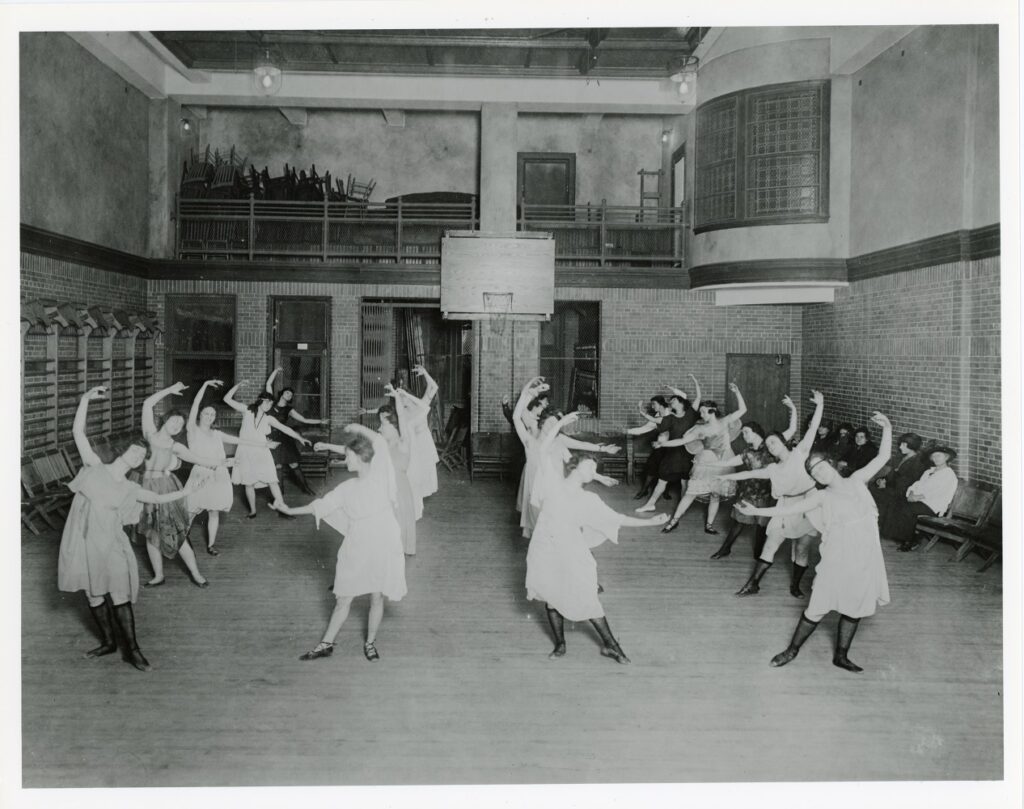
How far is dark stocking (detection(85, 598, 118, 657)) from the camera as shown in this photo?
5855 millimetres

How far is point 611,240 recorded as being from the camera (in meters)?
15.1

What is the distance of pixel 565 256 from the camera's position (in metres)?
14.6

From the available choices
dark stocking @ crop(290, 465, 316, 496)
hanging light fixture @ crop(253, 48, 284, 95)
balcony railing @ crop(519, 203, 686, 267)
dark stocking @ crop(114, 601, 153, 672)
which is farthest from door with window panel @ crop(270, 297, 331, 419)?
dark stocking @ crop(114, 601, 153, 672)

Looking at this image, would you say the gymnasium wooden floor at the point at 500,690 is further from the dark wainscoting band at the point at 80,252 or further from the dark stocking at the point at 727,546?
the dark wainscoting band at the point at 80,252

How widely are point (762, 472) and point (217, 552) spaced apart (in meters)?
5.83

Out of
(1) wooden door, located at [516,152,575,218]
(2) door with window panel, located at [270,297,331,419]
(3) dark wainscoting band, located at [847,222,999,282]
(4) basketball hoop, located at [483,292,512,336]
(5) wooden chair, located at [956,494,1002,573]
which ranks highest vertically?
(1) wooden door, located at [516,152,575,218]

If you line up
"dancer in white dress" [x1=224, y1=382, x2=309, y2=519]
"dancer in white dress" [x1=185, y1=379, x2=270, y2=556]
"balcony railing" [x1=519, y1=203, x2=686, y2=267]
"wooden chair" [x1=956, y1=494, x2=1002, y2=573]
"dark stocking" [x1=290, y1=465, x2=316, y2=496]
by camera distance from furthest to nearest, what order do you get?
"balcony railing" [x1=519, y1=203, x2=686, y2=267] < "dark stocking" [x1=290, y1=465, x2=316, y2=496] < "dancer in white dress" [x1=224, y1=382, x2=309, y2=519] < "wooden chair" [x1=956, y1=494, x2=1002, y2=573] < "dancer in white dress" [x1=185, y1=379, x2=270, y2=556]

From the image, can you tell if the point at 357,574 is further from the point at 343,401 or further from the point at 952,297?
the point at 343,401

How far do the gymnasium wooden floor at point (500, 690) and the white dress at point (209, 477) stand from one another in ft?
2.34

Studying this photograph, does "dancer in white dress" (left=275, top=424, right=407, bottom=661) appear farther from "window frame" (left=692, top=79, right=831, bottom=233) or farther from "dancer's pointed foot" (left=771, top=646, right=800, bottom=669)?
"window frame" (left=692, top=79, right=831, bottom=233)

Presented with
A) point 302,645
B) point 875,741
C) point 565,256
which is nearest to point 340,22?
point 302,645

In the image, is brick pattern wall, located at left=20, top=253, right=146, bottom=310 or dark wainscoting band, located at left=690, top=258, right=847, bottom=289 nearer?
brick pattern wall, located at left=20, top=253, right=146, bottom=310

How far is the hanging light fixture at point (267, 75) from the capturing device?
12758mm

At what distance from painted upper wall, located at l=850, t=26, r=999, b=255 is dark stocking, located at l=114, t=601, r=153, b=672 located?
30.7 ft
